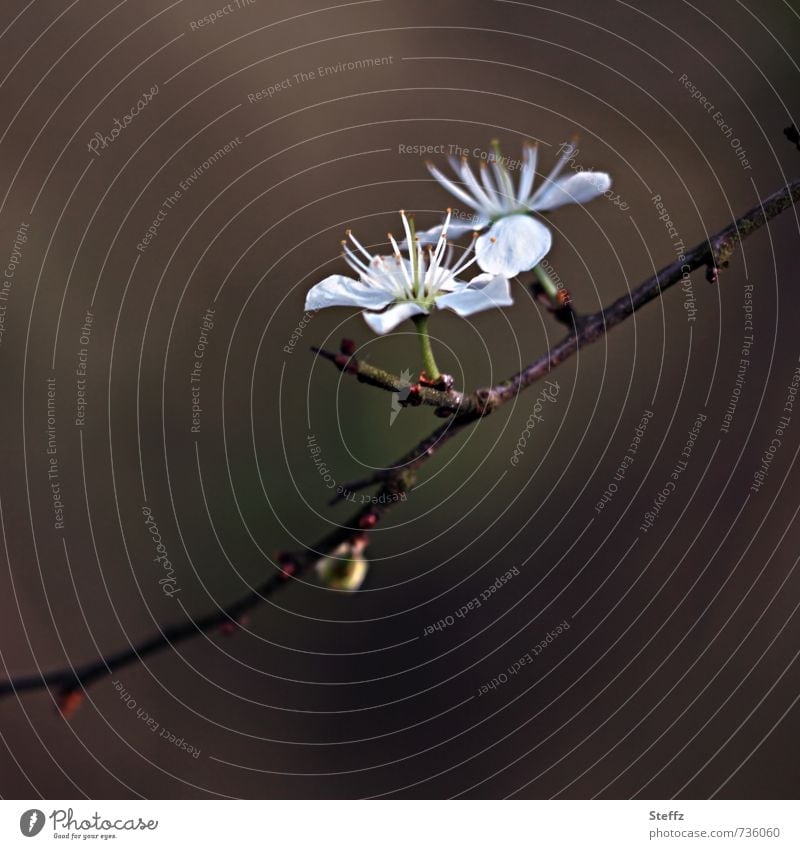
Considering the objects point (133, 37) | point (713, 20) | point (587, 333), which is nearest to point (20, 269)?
point (133, 37)

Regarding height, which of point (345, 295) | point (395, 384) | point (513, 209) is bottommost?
point (395, 384)

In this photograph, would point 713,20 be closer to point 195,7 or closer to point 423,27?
point 423,27

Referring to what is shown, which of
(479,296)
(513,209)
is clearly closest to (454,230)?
(513,209)

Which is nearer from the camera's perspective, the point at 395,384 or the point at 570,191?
the point at 395,384

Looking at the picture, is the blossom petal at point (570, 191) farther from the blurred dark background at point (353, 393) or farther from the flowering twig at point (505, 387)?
the blurred dark background at point (353, 393)

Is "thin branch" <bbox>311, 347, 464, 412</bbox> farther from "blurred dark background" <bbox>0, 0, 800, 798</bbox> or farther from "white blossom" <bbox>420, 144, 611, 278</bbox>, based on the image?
"blurred dark background" <bbox>0, 0, 800, 798</bbox>

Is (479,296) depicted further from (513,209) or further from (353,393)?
(353,393)
